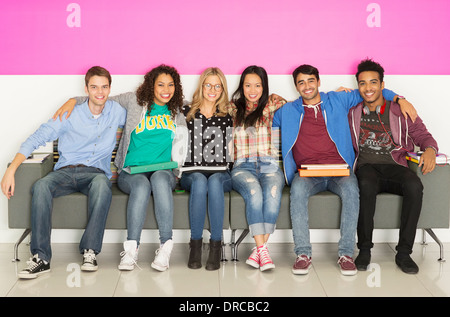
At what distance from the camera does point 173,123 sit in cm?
350

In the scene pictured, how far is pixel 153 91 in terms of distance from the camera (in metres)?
3.54

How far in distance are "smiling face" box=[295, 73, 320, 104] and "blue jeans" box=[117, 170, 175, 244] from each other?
102 cm

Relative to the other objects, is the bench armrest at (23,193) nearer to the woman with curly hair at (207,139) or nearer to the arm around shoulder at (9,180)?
the arm around shoulder at (9,180)

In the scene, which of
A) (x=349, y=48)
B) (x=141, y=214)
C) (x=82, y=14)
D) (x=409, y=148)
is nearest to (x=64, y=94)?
(x=82, y=14)

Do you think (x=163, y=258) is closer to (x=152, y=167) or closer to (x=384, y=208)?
(x=152, y=167)

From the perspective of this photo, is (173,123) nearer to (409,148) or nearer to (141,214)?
(141,214)

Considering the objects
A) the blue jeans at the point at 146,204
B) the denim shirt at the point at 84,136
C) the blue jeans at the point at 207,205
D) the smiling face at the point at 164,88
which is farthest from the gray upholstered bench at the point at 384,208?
the denim shirt at the point at 84,136

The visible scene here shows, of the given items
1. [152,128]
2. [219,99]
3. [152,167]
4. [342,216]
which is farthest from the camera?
[219,99]

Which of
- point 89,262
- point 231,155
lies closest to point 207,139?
point 231,155

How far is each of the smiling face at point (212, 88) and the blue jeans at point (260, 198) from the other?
519 millimetres

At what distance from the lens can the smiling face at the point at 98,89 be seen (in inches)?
134

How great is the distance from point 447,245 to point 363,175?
95 centimetres

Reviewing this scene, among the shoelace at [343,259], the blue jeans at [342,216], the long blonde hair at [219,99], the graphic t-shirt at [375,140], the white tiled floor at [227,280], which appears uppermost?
the long blonde hair at [219,99]

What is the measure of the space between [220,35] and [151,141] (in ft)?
2.88
